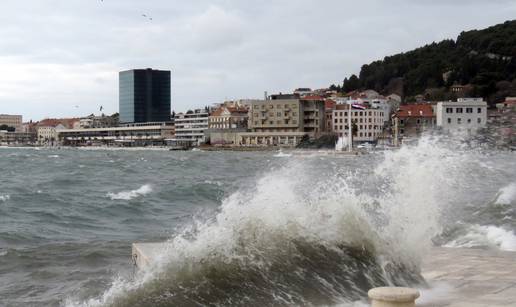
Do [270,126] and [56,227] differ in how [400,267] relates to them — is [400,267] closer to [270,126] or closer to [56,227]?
[56,227]

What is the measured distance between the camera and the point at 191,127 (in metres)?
183

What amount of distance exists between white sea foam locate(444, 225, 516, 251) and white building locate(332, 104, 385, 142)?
12639 cm

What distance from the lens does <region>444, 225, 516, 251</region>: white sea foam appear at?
14.1 metres

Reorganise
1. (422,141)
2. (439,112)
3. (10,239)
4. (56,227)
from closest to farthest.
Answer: (422,141) → (10,239) → (56,227) → (439,112)

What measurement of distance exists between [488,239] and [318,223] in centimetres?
689

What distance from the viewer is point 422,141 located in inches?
490

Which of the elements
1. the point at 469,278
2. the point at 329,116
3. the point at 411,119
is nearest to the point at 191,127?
the point at 329,116

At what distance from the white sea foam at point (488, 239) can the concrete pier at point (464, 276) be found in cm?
202

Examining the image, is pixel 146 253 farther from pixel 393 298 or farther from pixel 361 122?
pixel 361 122

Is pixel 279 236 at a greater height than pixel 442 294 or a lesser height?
greater

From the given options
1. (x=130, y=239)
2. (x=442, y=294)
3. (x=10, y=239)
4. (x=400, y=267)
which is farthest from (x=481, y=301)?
(x=10, y=239)

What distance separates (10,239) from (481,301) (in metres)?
12.5

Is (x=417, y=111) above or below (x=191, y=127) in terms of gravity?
above

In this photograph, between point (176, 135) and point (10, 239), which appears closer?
point (10, 239)
